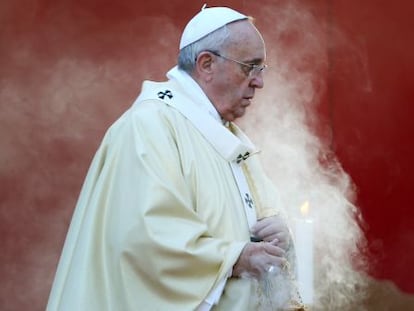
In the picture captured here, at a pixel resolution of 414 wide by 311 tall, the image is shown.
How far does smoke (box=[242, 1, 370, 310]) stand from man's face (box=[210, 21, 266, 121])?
1.31 metres

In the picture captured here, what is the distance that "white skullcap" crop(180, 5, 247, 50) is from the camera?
2783 millimetres

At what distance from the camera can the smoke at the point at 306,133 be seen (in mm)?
4020

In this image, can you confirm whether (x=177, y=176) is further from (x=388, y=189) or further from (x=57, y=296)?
(x=388, y=189)

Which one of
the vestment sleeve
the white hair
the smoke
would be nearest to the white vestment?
the vestment sleeve

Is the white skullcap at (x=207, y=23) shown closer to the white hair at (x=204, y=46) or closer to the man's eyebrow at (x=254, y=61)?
the white hair at (x=204, y=46)

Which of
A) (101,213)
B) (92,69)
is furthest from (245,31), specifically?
(92,69)

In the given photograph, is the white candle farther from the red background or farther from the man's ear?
the red background

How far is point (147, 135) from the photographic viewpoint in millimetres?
2520

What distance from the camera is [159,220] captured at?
7.73ft

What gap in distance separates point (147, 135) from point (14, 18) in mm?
1401

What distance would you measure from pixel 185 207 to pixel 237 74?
503mm

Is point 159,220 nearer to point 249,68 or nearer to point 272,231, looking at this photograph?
point 272,231

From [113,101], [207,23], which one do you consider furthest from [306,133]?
[207,23]

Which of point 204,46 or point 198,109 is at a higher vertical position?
point 204,46
